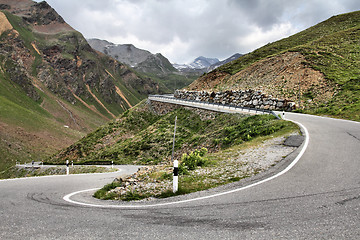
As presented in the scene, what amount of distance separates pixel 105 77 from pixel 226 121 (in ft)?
604

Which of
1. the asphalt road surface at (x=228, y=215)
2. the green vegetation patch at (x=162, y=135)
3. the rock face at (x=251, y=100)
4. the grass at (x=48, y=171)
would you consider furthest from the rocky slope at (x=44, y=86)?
the asphalt road surface at (x=228, y=215)

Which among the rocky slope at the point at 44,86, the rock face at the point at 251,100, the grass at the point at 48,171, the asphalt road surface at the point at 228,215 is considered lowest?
the grass at the point at 48,171

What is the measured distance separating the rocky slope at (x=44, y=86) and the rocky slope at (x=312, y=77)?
61.1 metres

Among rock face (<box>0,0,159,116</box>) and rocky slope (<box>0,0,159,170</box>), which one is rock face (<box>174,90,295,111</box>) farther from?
rock face (<box>0,0,159,116</box>)

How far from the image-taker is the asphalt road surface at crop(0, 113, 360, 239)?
367cm

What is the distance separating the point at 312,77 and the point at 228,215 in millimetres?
34901

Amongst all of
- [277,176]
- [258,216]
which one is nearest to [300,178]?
[277,176]

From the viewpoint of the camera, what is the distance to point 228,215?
14.4 feet

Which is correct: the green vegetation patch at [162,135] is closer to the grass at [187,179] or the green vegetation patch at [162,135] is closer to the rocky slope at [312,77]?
the grass at [187,179]

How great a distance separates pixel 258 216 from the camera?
423 cm

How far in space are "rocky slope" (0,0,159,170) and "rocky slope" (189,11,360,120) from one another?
61.1m

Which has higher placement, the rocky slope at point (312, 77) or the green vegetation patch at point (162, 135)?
the rocky slope at point (312, 77)

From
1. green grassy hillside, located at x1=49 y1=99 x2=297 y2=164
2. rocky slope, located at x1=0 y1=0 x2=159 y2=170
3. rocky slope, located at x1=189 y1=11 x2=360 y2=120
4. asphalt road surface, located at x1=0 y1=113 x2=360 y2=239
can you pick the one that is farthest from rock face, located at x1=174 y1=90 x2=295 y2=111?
rocky slope, located at x1=0 y1=0 x2=159 y2=170

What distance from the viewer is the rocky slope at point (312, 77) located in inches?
1017
